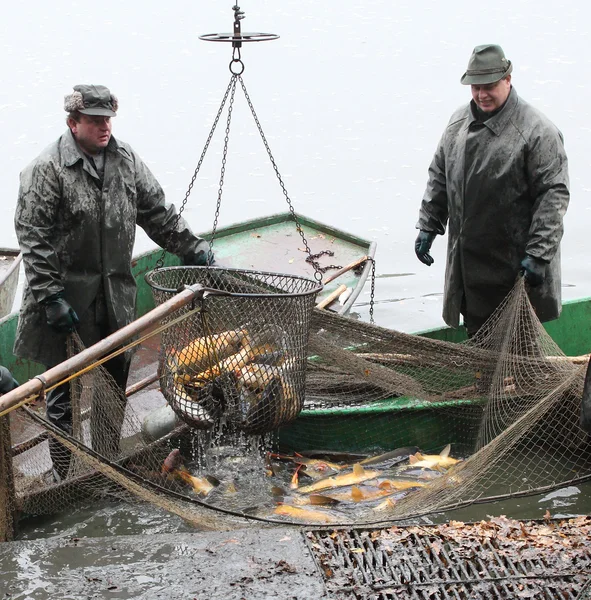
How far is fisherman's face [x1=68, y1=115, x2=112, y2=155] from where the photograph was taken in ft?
18.0

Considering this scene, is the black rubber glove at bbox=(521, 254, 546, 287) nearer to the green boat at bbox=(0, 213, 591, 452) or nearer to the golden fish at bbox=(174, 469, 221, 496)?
the green boat at bbox=(0, 213, 591, 452)

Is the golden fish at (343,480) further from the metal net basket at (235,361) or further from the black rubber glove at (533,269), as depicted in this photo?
the black rubber glove at (533,269)

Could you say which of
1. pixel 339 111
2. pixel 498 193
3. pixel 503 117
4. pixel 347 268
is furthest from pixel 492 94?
pixel 339 111

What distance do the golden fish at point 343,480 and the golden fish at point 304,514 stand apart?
→ 0.25m

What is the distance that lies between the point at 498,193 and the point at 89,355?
3.07 meters

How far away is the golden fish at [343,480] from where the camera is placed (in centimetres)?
577

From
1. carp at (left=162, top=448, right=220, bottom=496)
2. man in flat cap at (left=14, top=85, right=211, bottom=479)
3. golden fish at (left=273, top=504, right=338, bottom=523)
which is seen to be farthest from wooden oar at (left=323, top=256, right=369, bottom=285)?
golden fish at (left=273, top=504, right=338, bottom=523)

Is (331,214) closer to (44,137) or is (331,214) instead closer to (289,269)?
(44,137)

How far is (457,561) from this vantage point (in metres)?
4.36

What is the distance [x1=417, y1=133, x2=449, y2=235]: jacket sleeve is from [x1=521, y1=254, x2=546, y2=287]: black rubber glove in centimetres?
89

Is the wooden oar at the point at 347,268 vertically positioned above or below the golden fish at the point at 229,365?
below

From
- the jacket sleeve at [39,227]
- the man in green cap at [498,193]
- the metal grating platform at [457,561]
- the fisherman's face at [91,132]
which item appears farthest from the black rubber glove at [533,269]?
the jacket sleeve at [39,227]

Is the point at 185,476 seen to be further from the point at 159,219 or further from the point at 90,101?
the point at 90,101

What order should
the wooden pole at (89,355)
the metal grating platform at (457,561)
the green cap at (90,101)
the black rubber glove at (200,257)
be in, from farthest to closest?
the black rubber glove at (200,257), the green cap at (90,101), the metal grating platform at (457,561), the wooden pole at (89,355)
